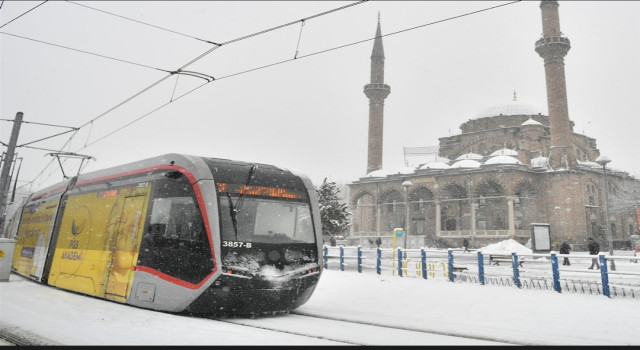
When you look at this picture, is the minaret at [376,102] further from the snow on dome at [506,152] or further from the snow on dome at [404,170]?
the snow on dome at [506,152]

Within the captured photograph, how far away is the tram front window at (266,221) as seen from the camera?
256 inches

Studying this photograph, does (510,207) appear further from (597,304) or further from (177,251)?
(177,251)

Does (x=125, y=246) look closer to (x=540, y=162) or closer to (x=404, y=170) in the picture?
(x=404, y=170)

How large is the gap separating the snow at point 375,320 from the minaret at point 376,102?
136 feet

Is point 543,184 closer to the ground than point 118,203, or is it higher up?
higher up

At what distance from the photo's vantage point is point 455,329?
6.10 meters

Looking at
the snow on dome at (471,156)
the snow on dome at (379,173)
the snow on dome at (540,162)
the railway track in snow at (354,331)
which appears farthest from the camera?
the snow on dome at (471,156)

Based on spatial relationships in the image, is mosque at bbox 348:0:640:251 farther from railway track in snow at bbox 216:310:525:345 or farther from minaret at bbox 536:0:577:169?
railway track in snow at bbox 216:310:525:345

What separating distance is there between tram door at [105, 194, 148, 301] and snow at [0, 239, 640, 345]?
31 centimetres

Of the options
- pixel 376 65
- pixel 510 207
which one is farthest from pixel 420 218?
pixel 376 65

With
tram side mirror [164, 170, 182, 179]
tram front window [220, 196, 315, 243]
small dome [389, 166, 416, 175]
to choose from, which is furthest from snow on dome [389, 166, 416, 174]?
tram side mirror [164, 170, 182, 179]

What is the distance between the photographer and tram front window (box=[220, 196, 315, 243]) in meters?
6.51

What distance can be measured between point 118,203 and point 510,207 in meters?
38.5

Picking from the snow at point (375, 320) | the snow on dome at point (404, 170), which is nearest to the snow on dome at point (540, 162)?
the snow on dome at point (404, 170)
